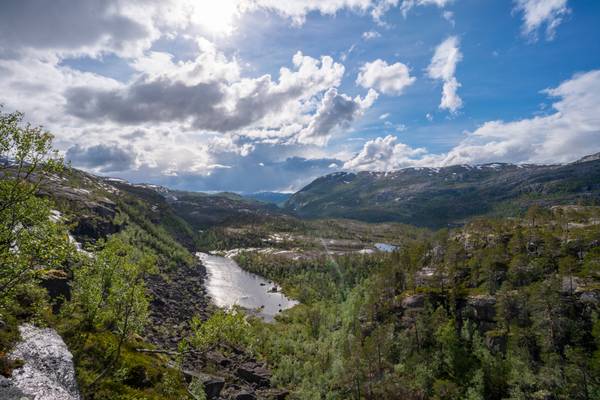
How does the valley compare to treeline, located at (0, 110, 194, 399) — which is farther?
the valley

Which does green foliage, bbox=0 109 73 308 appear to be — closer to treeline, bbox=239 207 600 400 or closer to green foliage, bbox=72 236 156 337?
green foliage, bbox=72 236 156 337

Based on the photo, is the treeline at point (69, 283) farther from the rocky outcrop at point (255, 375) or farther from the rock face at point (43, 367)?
the rocky outcrop at point (255, 375)

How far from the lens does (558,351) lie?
83500 millimetres

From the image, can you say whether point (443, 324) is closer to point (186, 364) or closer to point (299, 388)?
point (299, 388)

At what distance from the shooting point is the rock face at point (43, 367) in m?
26.3

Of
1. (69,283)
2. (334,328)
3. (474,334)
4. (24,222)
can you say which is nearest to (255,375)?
(334,328)

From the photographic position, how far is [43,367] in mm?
29391

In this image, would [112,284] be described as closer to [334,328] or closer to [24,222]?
[24,222]

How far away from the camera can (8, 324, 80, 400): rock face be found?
26316 mm

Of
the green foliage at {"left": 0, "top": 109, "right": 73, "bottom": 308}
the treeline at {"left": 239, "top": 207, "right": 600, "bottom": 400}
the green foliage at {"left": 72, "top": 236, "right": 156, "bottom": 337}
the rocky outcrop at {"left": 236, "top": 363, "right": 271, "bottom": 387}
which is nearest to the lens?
the green foliage at {"left": 0, "top": 109, "right": 73, "bottom": 308}

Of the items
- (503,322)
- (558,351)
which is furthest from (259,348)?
(558,351)

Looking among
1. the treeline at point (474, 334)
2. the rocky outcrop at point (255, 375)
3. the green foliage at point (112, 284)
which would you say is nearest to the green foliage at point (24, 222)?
the green foliage at point (112, 284)

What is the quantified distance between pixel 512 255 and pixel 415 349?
54.1 meters

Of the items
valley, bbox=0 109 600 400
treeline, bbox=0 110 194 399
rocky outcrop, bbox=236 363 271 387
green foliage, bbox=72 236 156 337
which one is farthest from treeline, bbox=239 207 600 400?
green foliage, bbox=72 236 156 337
